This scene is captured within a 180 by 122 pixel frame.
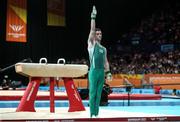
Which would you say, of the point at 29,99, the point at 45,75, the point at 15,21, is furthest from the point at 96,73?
the point at 15,21

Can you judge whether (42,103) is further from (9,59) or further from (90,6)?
(90,6)

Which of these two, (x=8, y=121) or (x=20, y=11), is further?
(x=20, y=11)

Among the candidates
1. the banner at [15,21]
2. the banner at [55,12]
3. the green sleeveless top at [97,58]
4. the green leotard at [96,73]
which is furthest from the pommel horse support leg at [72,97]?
the banner at [55,12]

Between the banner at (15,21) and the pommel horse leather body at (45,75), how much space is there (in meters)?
13.1

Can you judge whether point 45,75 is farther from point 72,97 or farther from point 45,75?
point 72,97

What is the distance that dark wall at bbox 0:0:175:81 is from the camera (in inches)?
984

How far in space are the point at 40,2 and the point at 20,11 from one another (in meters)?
4.20

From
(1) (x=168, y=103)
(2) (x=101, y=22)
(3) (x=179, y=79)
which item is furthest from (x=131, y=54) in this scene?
(1) (x=168, y=103)

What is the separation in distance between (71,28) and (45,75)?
1904cm

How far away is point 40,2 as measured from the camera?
2586 cm

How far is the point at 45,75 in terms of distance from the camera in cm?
862

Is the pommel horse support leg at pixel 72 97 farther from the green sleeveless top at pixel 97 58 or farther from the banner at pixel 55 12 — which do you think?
the banner at pixel 55 12

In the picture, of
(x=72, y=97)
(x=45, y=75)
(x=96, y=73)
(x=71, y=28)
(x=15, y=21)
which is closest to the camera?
(x=96, y=73)

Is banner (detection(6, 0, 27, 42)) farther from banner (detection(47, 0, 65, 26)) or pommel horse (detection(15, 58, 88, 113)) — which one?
pommel horse (detection(15, 58, 88, 113))
